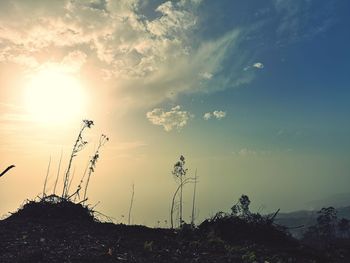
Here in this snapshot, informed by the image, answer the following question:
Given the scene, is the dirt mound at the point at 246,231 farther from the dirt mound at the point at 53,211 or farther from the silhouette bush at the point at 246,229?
the dirt mound at the point at 53,211

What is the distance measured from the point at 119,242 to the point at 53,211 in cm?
384

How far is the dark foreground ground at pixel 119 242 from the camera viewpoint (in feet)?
42.9

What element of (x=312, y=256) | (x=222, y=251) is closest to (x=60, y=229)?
(x=222, y=251)

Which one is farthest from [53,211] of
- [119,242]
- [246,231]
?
[246,231]

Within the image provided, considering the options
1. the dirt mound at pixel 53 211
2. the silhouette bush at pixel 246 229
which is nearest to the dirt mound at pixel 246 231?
the silhouette bush at pixel 246 229

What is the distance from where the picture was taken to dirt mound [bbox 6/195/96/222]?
16.7 meters

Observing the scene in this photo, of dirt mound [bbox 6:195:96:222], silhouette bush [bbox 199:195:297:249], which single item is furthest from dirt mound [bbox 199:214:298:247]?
dirt mound [bbox 6:195:96:222]

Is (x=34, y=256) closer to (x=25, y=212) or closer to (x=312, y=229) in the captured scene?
(x=25, y=212)

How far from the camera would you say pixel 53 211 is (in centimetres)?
1716

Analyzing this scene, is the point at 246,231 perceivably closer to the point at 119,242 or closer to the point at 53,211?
the point at 119,242

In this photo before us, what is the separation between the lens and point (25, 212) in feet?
55.6

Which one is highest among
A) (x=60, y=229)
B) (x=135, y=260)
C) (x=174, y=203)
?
(x=174, y=203)

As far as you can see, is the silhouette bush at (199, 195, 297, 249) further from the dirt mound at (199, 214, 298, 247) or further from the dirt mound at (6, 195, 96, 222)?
the dirt mound at (6, 195, 96, 222)

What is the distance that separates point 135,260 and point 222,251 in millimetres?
3472
